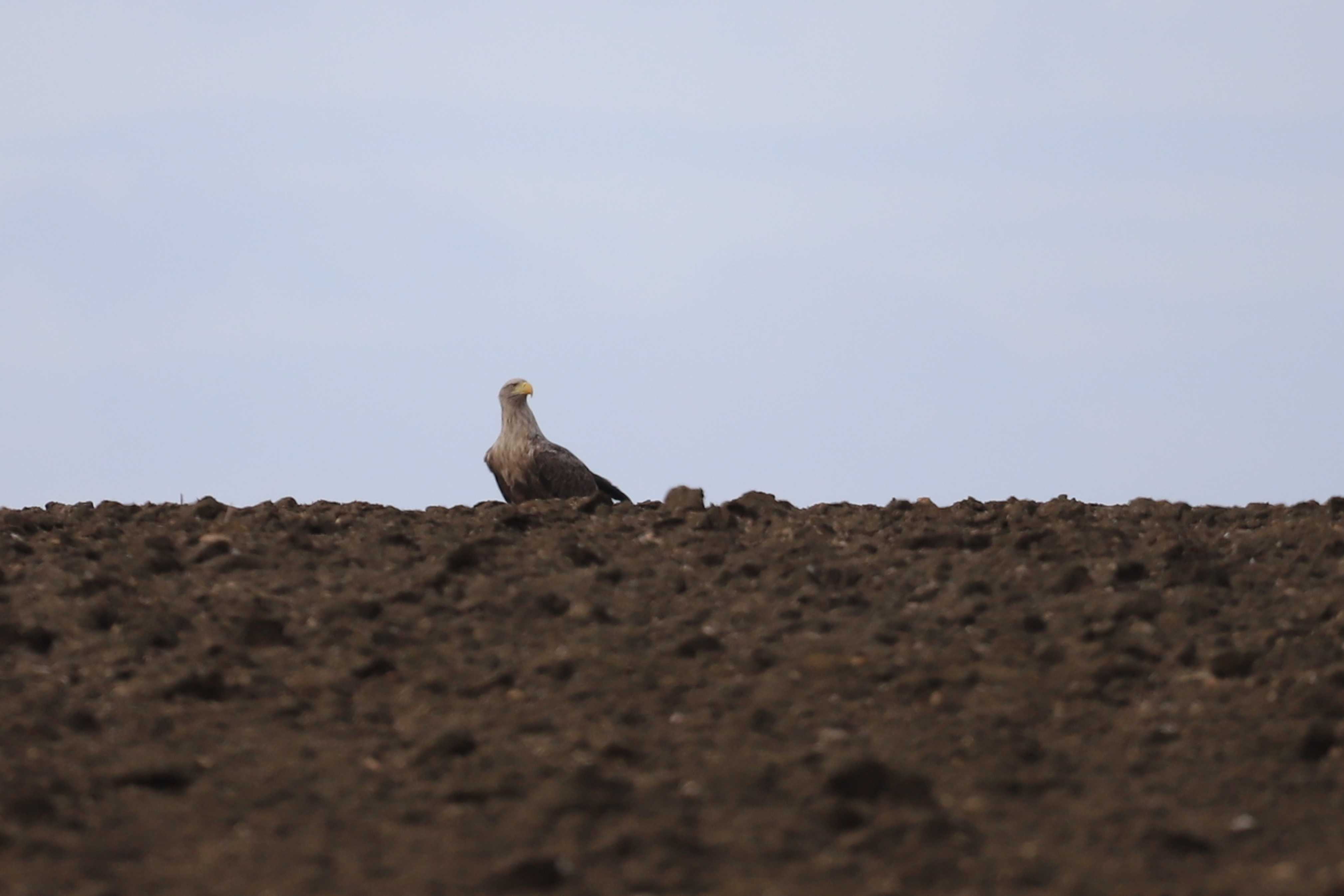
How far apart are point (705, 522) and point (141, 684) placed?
3.51 m

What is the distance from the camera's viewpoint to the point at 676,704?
23.5 feet

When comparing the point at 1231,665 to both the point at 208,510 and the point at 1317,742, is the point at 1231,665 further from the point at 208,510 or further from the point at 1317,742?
the point at 208,510

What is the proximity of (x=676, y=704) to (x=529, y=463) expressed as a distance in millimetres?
7775

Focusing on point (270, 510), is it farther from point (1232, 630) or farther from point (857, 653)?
point (1232, 630)

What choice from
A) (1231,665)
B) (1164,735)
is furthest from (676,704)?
(1231,665)

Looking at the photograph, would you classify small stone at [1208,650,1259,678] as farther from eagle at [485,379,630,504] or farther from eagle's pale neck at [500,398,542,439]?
eagle's pale neck at [500,398,542,439]

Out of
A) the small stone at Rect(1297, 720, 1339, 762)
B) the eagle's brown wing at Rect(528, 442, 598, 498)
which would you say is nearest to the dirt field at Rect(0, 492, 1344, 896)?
the small stone at Rect(1297, 720, 1339, 762)

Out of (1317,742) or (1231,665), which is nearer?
(1317,742)

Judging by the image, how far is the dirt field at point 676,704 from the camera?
5734mm

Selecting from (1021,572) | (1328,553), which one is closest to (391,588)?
(1021,572)

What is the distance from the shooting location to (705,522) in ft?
32.2

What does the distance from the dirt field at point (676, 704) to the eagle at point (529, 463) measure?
412 cm

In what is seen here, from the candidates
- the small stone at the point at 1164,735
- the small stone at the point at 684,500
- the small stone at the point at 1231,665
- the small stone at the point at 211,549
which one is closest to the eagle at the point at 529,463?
the small stone at the point at 684,500

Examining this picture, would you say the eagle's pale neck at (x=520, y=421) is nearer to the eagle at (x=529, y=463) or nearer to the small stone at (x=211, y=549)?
the eagle at (x=529, y=463)
